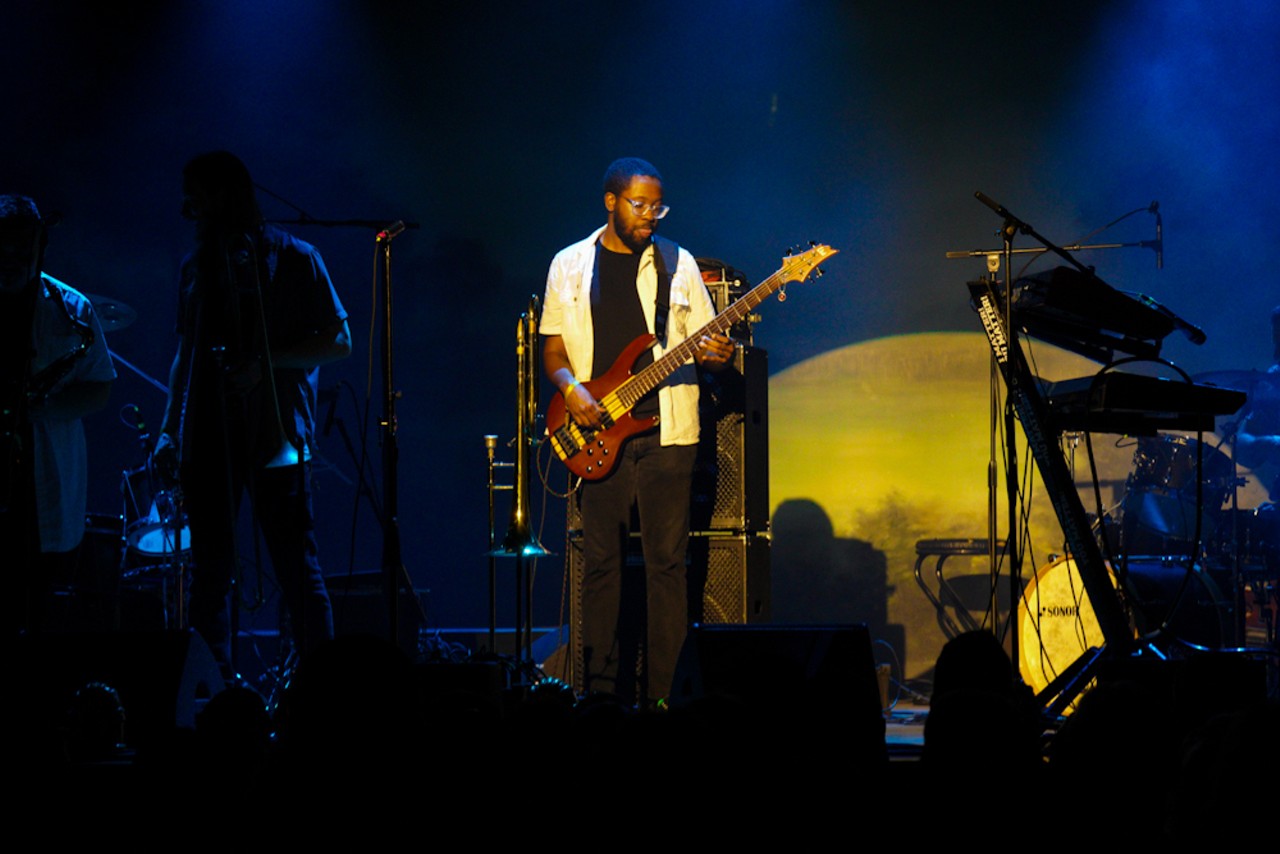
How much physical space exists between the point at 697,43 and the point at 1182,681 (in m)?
6.51

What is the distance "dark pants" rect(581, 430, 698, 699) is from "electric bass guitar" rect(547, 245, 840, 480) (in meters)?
0.07

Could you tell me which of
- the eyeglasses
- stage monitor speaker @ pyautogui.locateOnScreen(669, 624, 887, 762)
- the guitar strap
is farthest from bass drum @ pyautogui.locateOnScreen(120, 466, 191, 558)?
stage monitor speaker @ pyautogui.locateOnScreen(669, 624, 887, 762)

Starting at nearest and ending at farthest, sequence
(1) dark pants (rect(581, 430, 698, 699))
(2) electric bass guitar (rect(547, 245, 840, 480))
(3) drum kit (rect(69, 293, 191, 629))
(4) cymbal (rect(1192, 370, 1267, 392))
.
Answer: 1. (1) dark pants (rect(581, 430, 698, 699))
2. (2) electric bass guitar (rect(547, 245, 840, 480))
3. (3) drum kit (rect(69, 293, 191, 629))
4. (4) cymbal (rect(1192, 370, 1267, 392))

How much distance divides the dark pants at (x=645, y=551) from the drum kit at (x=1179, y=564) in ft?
5.98

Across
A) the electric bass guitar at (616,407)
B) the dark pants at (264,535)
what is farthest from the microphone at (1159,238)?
the dark pants at (264,535)

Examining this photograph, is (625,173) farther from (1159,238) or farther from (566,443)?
(1159,238)

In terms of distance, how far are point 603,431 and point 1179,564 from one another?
2.91 m

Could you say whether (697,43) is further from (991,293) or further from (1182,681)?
(1182,681)

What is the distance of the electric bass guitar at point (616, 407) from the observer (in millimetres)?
5871

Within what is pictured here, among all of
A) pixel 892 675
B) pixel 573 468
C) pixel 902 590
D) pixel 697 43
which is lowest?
pixel 892 675

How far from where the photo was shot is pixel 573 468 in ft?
19.5

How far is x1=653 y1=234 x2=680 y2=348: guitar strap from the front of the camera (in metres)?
6.09

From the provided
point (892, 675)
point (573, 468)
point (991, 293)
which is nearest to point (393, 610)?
point (573, 468)

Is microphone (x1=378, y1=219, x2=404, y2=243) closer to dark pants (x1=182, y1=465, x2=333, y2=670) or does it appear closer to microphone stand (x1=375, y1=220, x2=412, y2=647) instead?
microphone stand (x1=375, y1=220, x2=412, y2=647)
